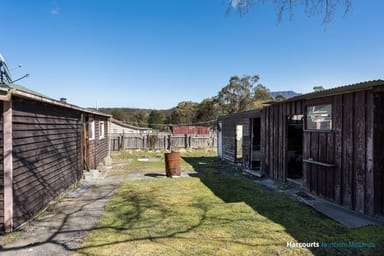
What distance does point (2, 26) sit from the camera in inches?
406

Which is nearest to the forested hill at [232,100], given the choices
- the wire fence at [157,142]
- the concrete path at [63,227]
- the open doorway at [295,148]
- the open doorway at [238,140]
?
the wire fence at [157,142]

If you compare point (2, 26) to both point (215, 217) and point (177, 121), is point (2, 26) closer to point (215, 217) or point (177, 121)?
point (215, 217)

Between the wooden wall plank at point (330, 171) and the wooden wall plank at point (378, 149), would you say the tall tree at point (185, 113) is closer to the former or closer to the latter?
the wooden wall plank at point (330, 171)

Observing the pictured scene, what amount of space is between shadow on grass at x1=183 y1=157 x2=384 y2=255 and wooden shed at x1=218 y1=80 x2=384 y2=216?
2.32 feet

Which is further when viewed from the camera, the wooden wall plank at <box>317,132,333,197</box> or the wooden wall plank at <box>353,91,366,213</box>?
the wooden wall plank at <box>317,132,333,197</box>

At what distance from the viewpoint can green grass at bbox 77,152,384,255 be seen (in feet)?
10.7

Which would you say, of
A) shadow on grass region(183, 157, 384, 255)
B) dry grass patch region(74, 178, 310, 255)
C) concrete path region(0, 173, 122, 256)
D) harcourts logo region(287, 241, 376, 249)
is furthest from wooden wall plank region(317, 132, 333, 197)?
concrete path region(0, 173, 122, 256)

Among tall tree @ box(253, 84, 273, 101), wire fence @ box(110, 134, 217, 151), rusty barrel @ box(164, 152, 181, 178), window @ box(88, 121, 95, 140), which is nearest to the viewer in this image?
rusty barrel @ box(164, 152, 181, 178)

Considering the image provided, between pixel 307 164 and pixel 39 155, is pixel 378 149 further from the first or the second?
pixel 39 155

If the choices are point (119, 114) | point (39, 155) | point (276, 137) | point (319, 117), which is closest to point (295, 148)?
point (276, 137)

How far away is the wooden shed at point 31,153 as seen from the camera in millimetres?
3779

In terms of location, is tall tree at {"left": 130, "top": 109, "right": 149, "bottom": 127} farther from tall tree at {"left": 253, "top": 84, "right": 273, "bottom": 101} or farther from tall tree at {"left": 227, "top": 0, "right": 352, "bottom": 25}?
tall tree at {"left": 227, "top": 0, "right": 352, "bottom": 25}

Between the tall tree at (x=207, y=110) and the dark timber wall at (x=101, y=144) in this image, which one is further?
the tall tree at (x=207, y=110)

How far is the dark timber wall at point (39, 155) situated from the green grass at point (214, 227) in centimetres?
137
